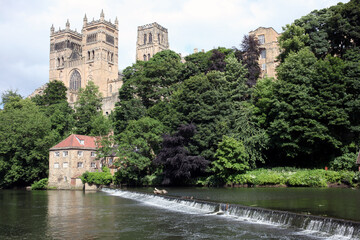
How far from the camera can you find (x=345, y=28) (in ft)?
152

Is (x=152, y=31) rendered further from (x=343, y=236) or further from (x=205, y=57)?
(x=343, y=236)

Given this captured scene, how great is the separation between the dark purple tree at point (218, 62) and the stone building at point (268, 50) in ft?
32.8

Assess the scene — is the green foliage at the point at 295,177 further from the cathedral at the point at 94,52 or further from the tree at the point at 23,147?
the cathedral at the point at 94,52

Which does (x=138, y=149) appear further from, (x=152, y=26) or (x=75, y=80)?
(x=152, y=26)

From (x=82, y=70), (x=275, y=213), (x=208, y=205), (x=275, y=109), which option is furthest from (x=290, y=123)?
(x=82, y=70)

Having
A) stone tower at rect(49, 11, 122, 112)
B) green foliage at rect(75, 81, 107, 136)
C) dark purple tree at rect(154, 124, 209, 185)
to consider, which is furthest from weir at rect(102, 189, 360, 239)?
stone tower at rect(49, 11, 122, 112)

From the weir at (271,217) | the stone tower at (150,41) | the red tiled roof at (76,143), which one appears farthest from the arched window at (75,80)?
the weir at (271,217)

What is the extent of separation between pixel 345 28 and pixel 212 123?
20.2 metres

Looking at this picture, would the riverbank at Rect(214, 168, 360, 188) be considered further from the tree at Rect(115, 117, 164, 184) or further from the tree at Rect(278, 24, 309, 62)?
the tree at Rect(278, 24, 309, 62)

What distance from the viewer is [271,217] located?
781 inches

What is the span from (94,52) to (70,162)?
72457 mm

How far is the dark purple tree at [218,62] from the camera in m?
57.8

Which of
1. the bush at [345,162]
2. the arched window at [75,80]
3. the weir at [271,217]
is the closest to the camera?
the weir at [271,217]

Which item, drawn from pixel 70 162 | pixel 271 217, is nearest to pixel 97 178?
pixel 70 162
